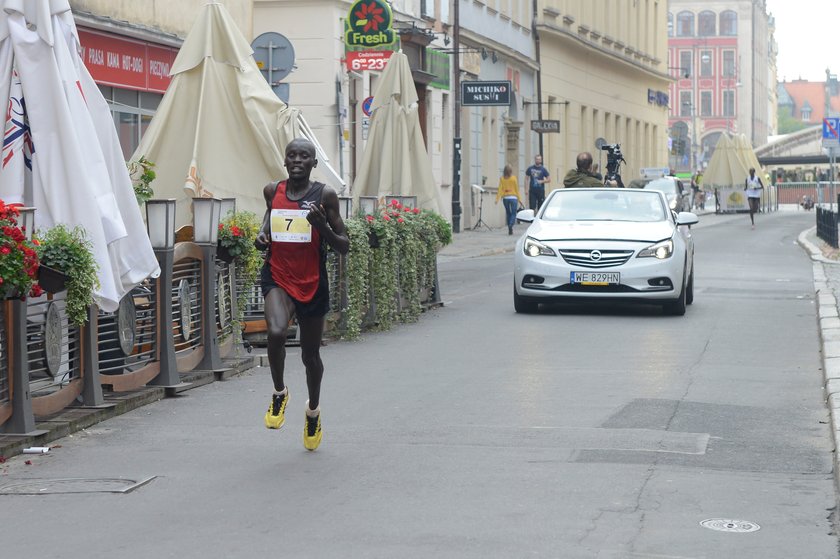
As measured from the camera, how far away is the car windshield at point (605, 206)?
60.2ft

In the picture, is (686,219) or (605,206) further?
(605,206)

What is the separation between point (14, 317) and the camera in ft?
28.8

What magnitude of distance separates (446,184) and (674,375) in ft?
98.8

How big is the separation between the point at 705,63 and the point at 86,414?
488 ft

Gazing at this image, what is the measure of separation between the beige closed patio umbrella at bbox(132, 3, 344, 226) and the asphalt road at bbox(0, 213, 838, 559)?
2.22m

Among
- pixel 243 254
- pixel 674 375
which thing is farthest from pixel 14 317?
pixel 674 375

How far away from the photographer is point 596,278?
1734cm

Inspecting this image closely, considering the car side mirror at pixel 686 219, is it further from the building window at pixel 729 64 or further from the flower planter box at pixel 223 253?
the building window at pixel 729 64

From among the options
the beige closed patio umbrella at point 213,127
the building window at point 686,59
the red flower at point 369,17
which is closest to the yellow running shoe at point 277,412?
the beige closed patio umbrella at point 213,127

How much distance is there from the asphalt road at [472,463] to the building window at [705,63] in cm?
14211

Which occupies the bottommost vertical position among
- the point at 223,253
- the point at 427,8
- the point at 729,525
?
the point at 729,525

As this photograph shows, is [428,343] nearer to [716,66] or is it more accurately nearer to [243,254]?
[243,254]

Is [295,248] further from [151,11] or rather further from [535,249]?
[151,11]

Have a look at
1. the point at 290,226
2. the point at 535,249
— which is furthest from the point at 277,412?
the point at 535,249
